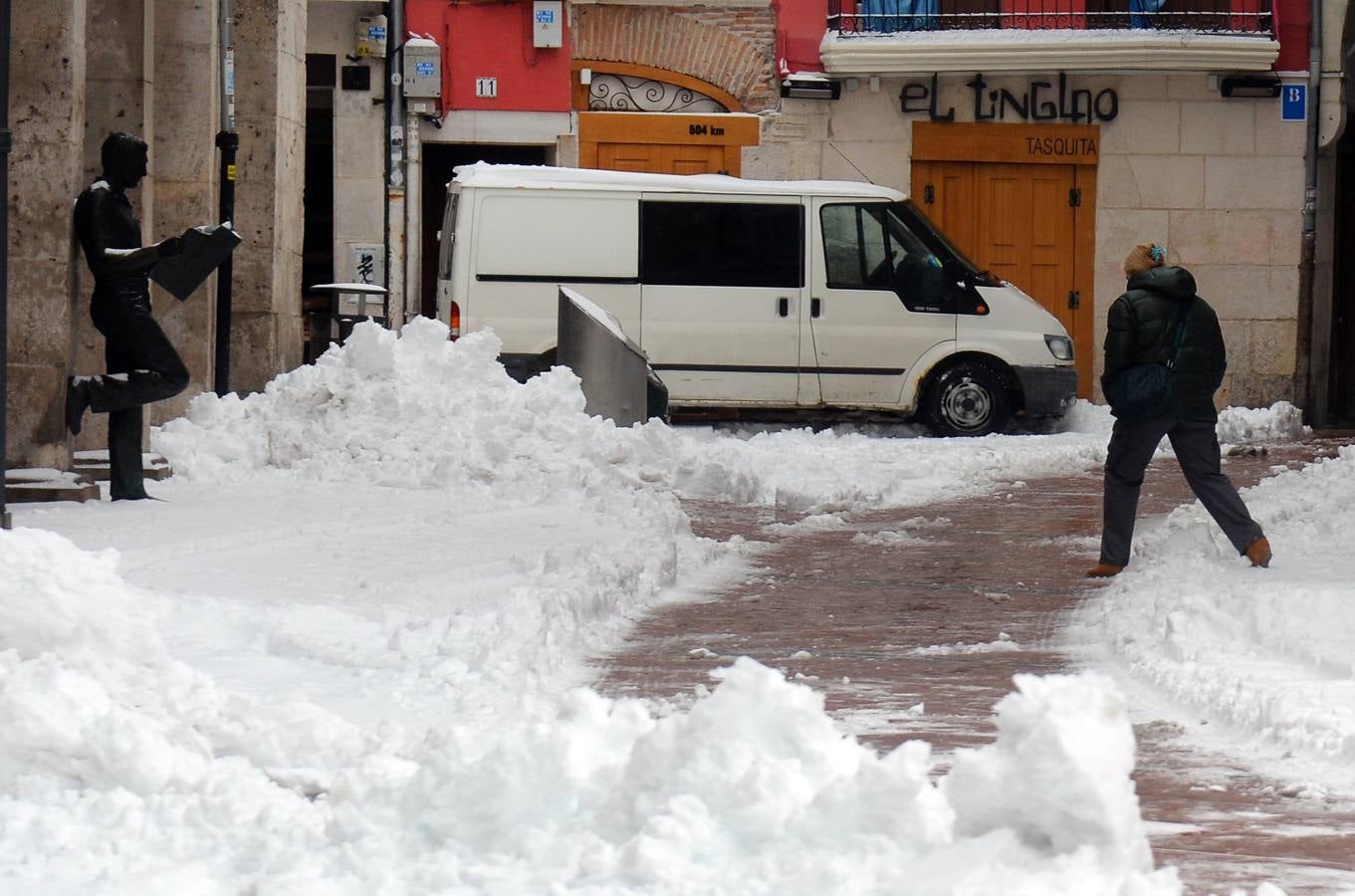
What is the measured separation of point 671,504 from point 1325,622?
4.87 metres

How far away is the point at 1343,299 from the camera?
26.6 metres

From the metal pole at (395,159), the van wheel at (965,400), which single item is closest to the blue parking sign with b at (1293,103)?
the van wheel at (965,400)

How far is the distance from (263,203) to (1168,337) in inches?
382

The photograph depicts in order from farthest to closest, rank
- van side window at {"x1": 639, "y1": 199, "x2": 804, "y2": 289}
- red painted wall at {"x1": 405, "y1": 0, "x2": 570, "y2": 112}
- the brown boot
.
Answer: red painted wall at {"x1": 405, "y1": 0, "x2": 570, "y2": 112}, van side window at {"x1": 639, "y1": 199, "x2": 804, "y2": 289}, the brown boot

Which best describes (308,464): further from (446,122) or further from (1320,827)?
(446,122)

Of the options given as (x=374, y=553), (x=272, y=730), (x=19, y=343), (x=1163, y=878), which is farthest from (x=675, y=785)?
(x=19, y=343)

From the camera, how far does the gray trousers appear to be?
10.1 m

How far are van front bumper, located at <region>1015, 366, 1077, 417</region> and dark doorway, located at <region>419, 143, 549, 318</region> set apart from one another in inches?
268

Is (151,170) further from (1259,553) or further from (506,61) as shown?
(506,61)

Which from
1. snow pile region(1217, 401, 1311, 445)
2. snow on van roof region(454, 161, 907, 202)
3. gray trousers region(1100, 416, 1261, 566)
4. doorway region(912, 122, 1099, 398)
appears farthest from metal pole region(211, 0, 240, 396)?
doorway region(912, 122, 1099, 398)

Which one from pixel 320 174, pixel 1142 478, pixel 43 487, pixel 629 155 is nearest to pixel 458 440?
pixel 43 487

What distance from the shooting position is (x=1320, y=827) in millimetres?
5078

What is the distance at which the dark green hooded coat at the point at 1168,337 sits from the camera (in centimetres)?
1035

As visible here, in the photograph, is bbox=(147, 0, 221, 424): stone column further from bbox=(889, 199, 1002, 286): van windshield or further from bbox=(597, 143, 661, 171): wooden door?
bbox=(597, 143, 661, 171): wooden door
